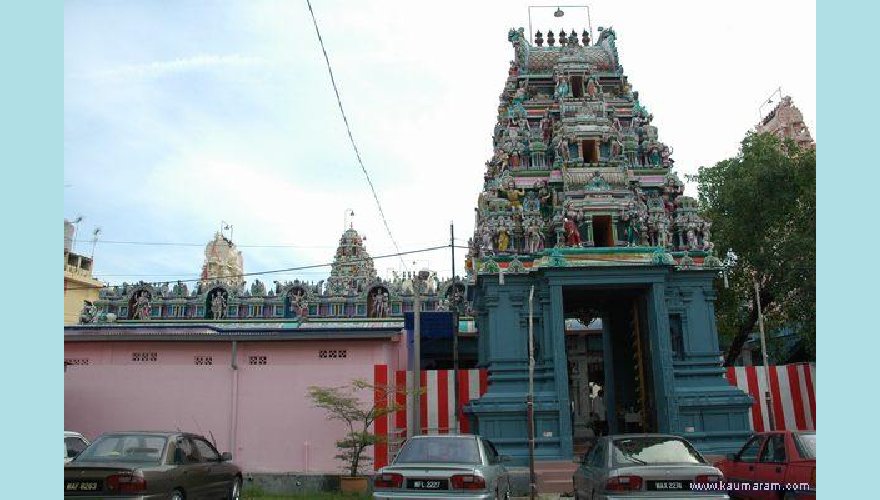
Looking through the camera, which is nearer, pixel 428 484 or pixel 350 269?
pixel 428 484

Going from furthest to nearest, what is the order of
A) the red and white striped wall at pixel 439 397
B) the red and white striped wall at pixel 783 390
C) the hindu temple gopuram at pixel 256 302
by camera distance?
the hindu temple gopuram at pixel 256 302, the red and white striped wall at pixel 783 390, the red and white striped wall at pixel 439 397

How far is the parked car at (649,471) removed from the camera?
317 inches

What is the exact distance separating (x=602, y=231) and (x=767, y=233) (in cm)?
885

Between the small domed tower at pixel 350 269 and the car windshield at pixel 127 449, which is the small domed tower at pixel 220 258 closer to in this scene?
the small domed tower at pixel 350 269

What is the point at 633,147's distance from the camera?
2206cm

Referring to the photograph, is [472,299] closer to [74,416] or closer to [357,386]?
[357,386]

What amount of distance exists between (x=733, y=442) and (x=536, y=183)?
9.62 m

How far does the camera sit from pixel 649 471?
8164mm

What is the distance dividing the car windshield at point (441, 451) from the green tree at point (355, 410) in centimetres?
557

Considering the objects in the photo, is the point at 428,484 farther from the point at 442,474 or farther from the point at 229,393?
the point at 229,393

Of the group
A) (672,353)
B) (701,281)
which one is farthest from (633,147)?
(672,353)

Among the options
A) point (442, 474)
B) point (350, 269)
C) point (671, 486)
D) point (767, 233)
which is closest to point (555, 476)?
point (442, 474)

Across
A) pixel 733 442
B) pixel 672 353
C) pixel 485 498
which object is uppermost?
pixel 672 353

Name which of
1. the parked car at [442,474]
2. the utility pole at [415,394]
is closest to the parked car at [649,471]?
the parked car at [442,474]
